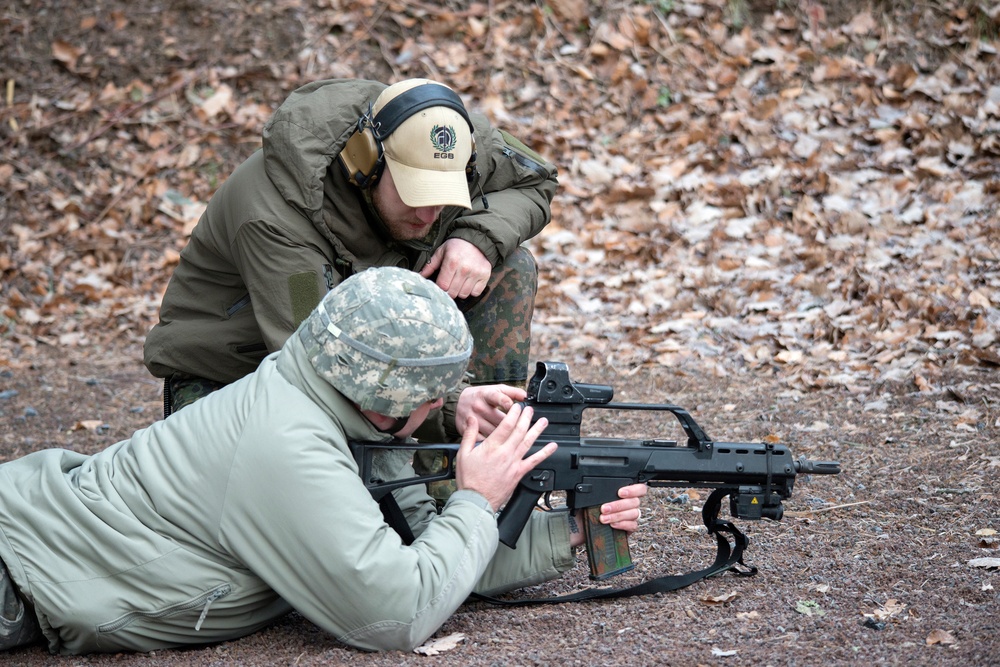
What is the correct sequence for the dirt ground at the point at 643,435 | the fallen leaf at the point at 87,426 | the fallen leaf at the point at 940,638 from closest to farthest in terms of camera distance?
the fallen leaf at the point at 940,638 → the dirt ground at the point at 643,435 → the fallen leaf at the point at 87,426

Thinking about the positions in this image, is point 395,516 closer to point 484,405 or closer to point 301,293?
point 484,405

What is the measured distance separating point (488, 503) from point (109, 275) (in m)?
6.07

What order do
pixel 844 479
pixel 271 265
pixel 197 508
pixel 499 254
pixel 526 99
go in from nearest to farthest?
pixel 197 508 < pixel 271 265 < pixel 499 254 < pixel 844 479 < pixel 526 99

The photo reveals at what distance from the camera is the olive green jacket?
11.5ft

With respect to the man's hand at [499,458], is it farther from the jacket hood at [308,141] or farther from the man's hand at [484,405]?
the jacket hood at [308,141]

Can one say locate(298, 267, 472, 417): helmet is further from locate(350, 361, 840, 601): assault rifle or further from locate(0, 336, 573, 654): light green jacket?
locate(350, 361, 840, 601): assault rifle

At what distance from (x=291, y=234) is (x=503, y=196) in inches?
40.3

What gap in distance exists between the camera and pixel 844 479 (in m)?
4.27

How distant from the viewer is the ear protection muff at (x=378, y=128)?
3479mm

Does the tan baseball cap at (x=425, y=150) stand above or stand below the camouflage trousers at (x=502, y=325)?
above

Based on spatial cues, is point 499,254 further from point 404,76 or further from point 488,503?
point 404,76

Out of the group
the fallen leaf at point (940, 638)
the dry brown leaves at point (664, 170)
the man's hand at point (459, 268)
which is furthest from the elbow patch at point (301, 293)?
the dry brown leaves at point (664, 170)

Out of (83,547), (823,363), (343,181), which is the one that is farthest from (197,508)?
(823,363)

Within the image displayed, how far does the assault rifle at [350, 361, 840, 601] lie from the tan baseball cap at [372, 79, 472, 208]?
0.76 m
